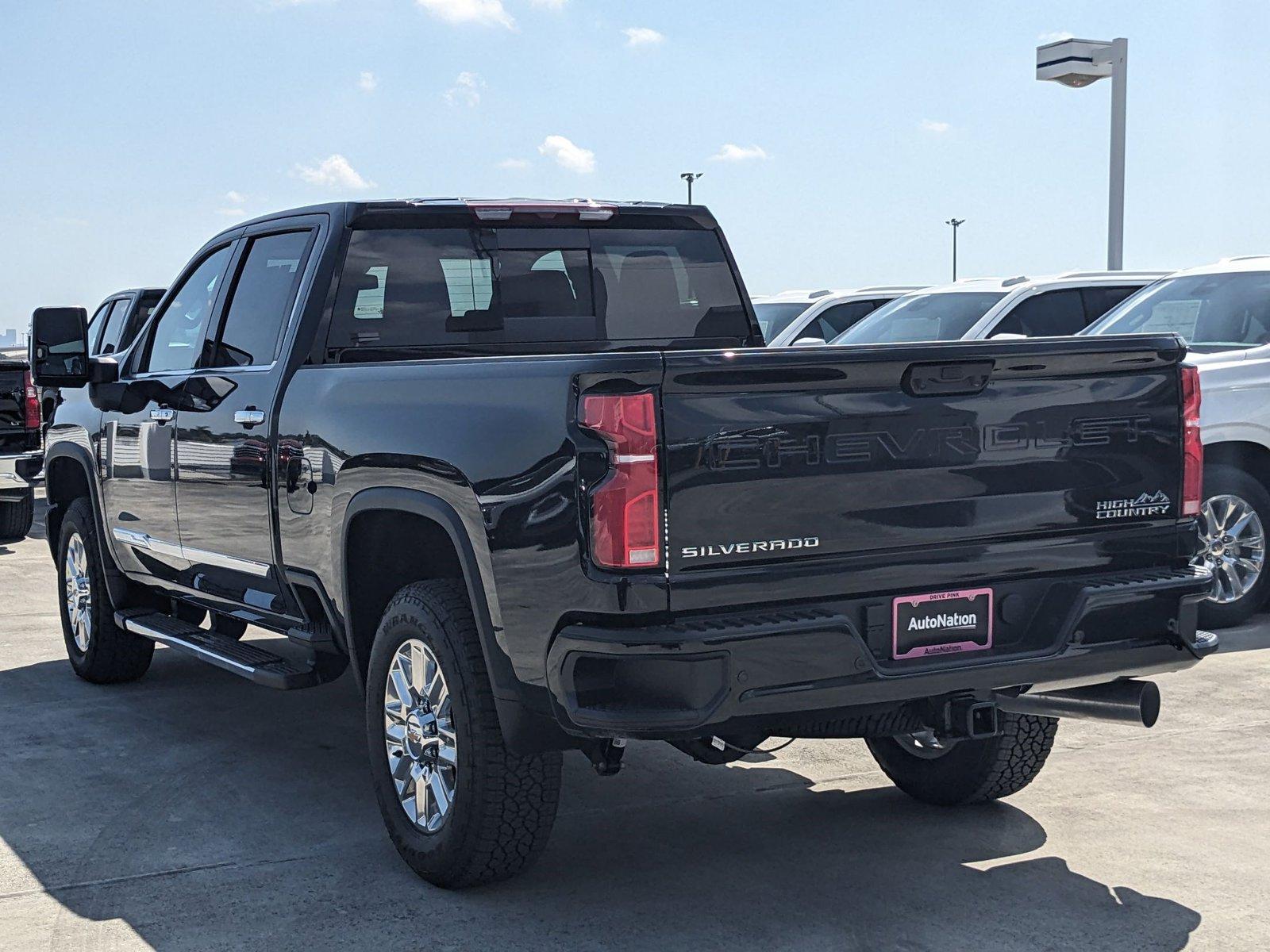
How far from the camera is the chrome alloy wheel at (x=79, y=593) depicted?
7738 millimetres

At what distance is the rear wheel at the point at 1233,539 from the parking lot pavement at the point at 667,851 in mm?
1919

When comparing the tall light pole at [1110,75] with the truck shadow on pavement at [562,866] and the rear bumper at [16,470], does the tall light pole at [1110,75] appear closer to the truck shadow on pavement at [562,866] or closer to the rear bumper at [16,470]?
the rear bumper at [16,470]

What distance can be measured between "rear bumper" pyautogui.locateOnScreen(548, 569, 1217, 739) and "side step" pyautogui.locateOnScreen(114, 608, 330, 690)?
1.75 m

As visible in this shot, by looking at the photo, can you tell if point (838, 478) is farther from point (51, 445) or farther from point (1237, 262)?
point (1237, 262)

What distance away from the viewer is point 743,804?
18.4 ft

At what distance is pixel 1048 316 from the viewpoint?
38.3 ft

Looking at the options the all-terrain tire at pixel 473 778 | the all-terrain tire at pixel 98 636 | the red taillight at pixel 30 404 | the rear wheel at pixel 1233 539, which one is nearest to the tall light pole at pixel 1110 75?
the rear wheel at pixel 1233 539

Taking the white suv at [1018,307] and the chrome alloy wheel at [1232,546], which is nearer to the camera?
the chrome alloy wheel at [1232,546]

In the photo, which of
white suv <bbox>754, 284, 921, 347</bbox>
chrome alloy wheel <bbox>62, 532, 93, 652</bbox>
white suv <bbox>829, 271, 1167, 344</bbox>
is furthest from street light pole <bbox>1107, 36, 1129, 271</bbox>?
chrome alloy wheel <bbox>62, 532, 93, 652</bbox>

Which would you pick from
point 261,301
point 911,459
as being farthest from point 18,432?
point 911,459

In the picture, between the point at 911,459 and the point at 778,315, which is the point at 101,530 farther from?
the point at 778,315

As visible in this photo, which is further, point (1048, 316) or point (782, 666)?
point (1048, 316)

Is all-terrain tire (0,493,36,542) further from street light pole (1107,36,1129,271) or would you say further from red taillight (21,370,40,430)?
street light pole (1107,36,1129,271)

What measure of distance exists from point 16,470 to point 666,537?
9824 millimetres
